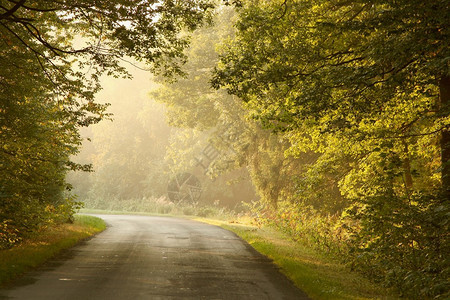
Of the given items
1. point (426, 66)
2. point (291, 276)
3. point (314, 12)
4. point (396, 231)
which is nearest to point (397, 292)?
point (396, 231)

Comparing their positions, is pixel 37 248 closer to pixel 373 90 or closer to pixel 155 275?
pixel 155 275

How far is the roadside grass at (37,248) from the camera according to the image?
10.6m

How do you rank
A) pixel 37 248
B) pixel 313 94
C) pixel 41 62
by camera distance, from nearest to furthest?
pixel 313 94, pixel 41 62, pixel 37 248

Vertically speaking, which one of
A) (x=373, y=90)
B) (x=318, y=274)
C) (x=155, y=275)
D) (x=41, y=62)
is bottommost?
(x=155, y=275)

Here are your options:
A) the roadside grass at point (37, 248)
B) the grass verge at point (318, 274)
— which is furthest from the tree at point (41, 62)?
the grass verge at point (318, 274)

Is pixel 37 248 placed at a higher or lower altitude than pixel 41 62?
lower

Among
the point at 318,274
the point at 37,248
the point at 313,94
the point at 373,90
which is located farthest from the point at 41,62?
the point at 318,274

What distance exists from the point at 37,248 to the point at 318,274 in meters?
8.54

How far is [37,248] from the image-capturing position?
1360 centimetres

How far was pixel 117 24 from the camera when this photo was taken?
37.5 feet

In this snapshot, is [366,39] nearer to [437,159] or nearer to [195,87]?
[437,159]

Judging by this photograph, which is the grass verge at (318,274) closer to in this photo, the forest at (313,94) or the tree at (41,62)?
the forest at (313,94)

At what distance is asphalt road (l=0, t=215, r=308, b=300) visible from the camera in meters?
8.80

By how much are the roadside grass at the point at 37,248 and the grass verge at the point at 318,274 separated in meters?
6.64
